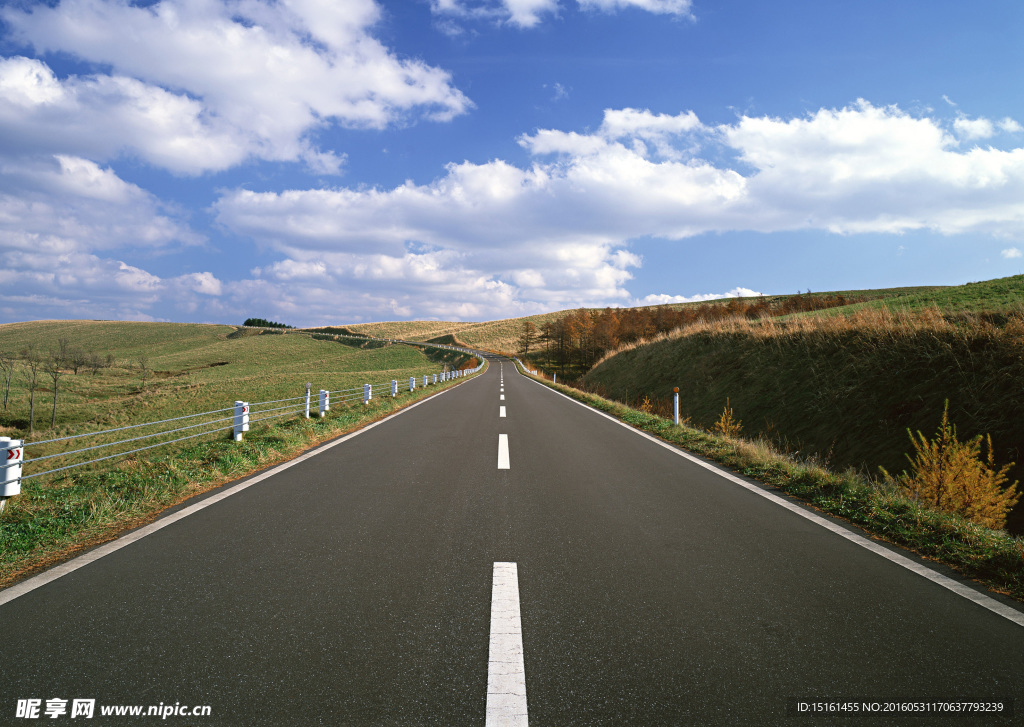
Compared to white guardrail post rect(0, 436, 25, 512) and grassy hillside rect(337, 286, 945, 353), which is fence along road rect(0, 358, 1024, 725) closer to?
white guardrail post rect(0, 436, 25, 512)

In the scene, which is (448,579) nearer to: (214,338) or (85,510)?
(85,510)

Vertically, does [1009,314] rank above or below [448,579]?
above

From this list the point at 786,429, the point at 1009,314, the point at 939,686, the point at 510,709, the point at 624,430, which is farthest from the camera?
the point at 786,429

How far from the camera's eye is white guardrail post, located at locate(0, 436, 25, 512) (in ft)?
17.5

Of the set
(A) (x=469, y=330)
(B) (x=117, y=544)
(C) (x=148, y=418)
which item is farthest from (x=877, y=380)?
(A) (x=469, y=330)

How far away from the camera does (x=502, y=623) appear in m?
2.92

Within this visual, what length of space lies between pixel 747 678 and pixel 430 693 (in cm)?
159

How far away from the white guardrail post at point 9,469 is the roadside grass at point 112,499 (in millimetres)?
144

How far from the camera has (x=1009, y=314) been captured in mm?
10727

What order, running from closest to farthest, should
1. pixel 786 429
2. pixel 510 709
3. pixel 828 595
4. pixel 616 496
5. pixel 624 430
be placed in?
1. pixel 510 709
2. pixel 828 595
3. pixel 616 496
4. pixel 624 430
5. pixel 786 429

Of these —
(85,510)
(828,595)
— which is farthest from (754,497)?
(85,510)

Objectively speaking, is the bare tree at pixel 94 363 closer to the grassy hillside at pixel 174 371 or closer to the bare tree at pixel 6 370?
the grassy hillside at pixel 174 371

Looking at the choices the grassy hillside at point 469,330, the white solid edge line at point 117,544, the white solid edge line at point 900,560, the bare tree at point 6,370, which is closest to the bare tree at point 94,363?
the bare tree at point 6,370

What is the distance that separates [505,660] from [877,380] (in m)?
13.0
